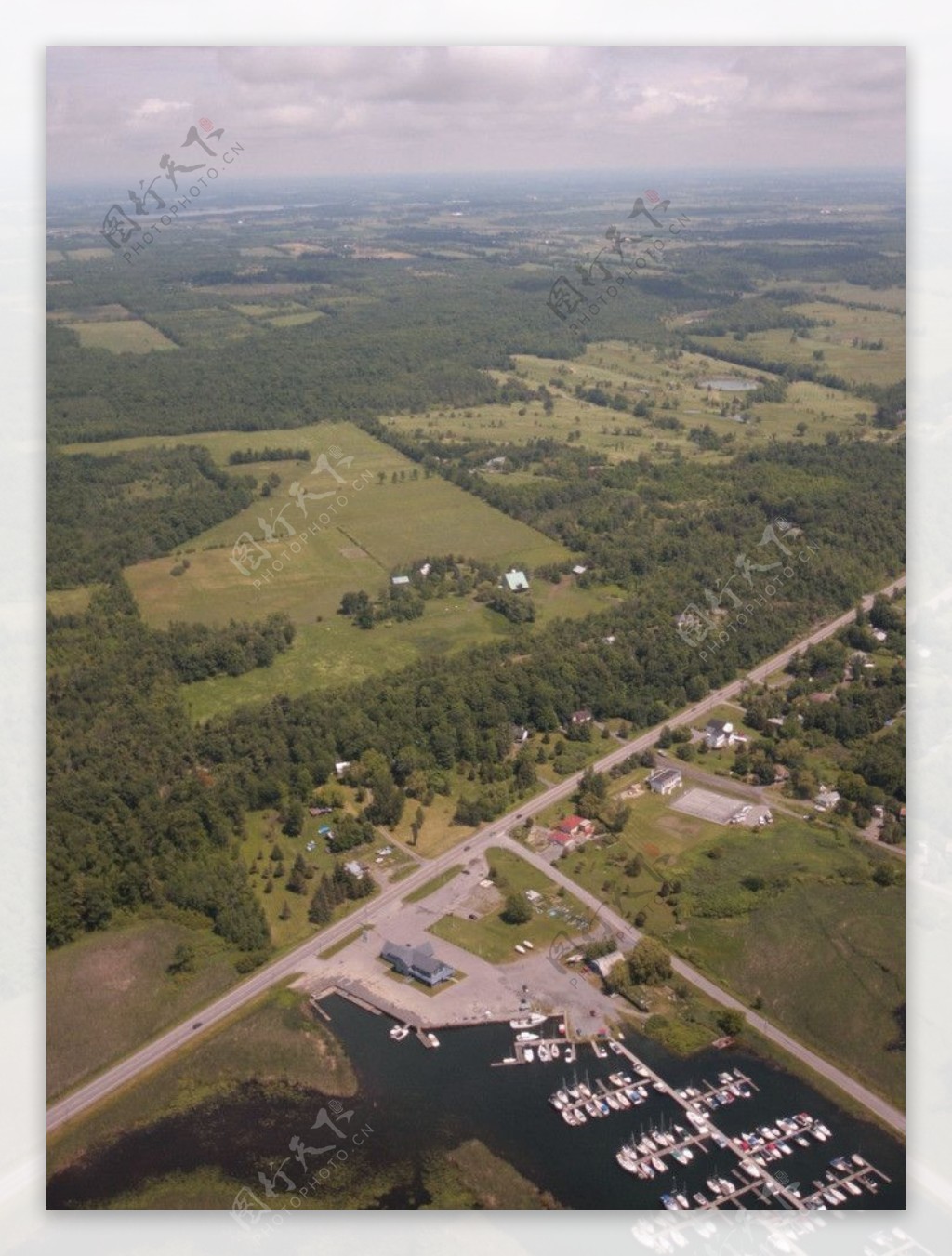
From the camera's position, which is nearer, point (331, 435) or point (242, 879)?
point (242, 879)

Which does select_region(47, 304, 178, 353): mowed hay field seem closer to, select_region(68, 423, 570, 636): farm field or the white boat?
select_region(68, 423, 570, 636): farm field

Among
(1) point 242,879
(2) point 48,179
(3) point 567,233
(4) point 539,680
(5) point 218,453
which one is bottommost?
(1) point 242,879

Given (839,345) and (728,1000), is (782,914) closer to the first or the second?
(728,1000)

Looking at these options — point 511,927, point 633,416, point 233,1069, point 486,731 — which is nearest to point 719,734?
point 486,731

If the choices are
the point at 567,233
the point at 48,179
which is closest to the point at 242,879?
the point at 48,179

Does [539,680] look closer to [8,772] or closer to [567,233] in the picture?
[8,772]

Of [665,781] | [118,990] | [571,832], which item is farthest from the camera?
[665,781]

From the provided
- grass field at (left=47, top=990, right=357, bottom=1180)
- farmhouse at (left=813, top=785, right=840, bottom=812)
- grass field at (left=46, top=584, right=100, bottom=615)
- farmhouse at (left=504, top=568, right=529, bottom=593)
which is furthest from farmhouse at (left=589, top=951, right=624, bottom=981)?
farmhouse at (left=504, top=568, right=529, bottom=593)
